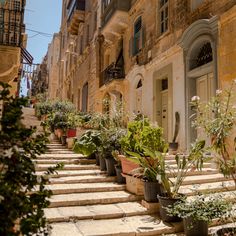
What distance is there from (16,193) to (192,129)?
771cm

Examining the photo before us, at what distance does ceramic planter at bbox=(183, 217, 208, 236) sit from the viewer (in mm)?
3926

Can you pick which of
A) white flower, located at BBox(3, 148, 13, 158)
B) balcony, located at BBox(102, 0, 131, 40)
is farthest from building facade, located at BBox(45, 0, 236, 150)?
white flower, located at BBox(3, 148, 13, 158)

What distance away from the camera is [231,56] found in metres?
7.35

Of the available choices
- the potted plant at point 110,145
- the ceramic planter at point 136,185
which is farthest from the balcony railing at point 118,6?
the ceramic planter at point 136,185

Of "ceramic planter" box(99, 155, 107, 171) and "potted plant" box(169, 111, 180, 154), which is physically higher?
"potted plant" box(169, 111, 180, 154)

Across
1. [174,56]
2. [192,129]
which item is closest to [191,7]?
[174,56]

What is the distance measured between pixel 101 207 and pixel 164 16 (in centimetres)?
874

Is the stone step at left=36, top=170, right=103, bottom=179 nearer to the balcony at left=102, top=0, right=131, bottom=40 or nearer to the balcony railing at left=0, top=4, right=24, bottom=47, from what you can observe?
the balcony railing at left=0, top=4, right=24, bottom=47

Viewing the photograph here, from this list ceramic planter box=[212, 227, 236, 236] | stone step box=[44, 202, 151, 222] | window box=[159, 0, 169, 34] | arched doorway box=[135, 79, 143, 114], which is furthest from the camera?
arched doorway box=[135, 79, 143, 114]

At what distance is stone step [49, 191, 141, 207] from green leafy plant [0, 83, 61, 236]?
2923 mm

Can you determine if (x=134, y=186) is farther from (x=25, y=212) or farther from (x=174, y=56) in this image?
(x=174, y=56)

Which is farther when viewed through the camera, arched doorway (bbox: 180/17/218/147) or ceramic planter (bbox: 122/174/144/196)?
arched doorway (bbox: 180/17/218/147)

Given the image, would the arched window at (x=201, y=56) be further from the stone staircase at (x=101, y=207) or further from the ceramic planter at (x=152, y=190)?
the ceramic planter at (x=152, y=190)

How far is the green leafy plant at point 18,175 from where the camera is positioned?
187 cm
